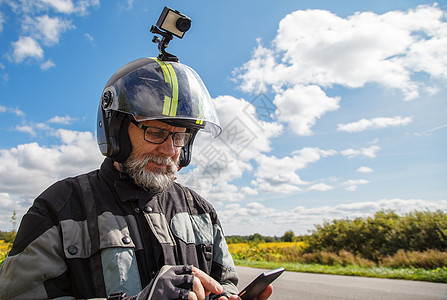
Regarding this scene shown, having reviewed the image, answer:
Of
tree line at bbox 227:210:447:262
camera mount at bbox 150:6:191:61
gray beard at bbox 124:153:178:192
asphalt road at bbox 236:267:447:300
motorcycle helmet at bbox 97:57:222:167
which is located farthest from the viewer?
tree line at bbox 227:210:447:262

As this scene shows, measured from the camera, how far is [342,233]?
17391 mm

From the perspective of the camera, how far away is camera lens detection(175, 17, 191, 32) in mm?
2473

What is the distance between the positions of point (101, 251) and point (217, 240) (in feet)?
2.52

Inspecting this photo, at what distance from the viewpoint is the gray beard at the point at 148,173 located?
194 centimetres

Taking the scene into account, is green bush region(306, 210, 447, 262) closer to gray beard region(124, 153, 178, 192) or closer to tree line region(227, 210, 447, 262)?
tree line region(227, 210, 447, 262)

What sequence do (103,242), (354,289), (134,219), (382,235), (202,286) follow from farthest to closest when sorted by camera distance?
(382,235)
(354,289)
(134,219)
(103,242)
(202,286)

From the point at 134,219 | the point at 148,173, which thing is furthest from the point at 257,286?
the point at 148,173

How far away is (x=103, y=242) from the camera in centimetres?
163

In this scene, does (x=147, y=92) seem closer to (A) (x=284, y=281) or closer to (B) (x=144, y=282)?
(B) (x=144, y=282)

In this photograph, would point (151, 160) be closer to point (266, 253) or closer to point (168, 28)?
point (168, 28)

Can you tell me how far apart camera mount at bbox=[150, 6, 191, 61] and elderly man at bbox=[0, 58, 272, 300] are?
6.9 inches

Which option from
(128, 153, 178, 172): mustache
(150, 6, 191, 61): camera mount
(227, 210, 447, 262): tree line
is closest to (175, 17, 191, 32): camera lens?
(150, 6, 191, 61): camera mount

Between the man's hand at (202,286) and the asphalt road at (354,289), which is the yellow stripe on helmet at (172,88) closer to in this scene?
the man's hand at (202,286)

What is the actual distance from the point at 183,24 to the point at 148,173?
1.24 metres
